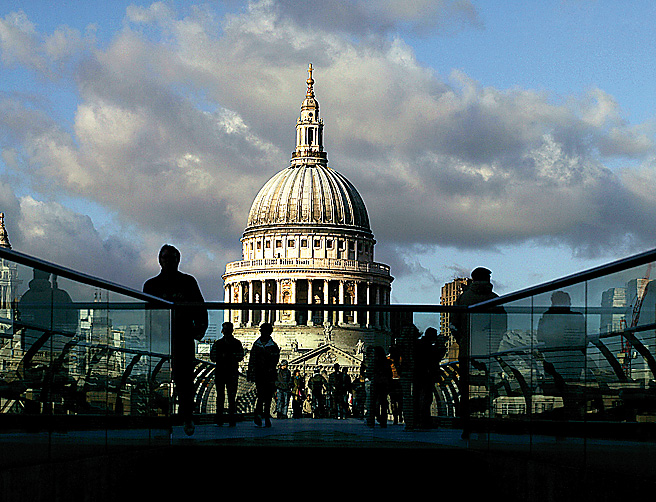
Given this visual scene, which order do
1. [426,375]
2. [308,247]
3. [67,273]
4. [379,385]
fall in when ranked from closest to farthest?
1. [67,273]
2. [379,385]
3. [426,375]
4. [308,247]

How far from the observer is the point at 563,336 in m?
9.46

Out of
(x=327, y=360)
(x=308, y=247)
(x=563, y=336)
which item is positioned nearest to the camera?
(x=563, y=336)

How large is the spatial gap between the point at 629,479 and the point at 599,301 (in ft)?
4.42

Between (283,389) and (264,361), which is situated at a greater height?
(264,361)

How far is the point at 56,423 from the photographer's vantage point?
873 centimetres

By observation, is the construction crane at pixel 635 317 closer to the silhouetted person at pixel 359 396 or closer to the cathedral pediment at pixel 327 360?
the cathedral pediment at pixel 327 360

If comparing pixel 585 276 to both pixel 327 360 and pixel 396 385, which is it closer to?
pixel 396 385

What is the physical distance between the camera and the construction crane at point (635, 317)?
767cm

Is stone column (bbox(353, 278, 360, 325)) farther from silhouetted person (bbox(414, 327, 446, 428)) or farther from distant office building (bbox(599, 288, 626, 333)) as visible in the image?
distant office building (bbox(599, 288, 626, 333))

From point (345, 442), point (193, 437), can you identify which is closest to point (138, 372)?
point (193, 437)

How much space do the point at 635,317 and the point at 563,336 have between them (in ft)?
Answer: 4.93

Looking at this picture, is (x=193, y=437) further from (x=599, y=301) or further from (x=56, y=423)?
(x=599, y=301)

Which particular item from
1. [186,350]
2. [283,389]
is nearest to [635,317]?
[283,389]

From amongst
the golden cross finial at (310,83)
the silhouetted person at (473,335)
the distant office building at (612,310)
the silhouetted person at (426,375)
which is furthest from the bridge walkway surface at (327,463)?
the golden cross finial at (310,83)
